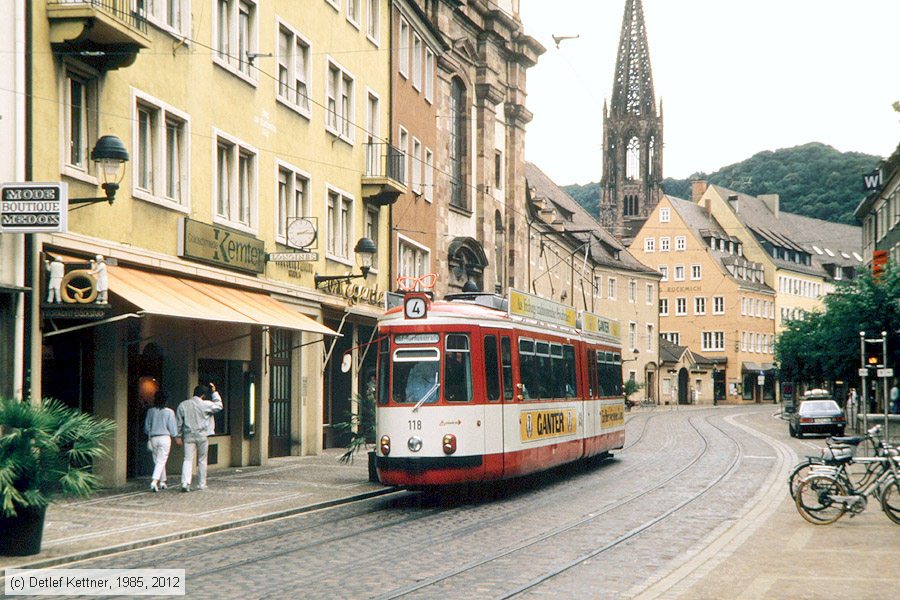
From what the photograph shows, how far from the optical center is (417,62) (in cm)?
3997

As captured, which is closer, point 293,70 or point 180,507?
point 180,507

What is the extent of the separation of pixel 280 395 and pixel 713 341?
8390 centimetres

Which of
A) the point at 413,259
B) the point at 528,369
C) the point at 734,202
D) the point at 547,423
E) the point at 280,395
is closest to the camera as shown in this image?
the point at 528,369

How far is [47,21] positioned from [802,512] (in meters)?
12.6

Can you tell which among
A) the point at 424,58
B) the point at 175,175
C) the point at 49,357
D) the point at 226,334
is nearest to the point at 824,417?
the point at 424,58

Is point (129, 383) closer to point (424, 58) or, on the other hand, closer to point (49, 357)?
point (49, 357)

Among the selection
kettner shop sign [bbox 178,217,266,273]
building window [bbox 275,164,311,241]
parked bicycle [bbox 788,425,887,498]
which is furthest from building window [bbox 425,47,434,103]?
parked bicycle [bbox 788,425,887,498]

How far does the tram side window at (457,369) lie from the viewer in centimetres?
1916

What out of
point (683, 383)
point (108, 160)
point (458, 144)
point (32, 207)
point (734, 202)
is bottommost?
point (683, 383)

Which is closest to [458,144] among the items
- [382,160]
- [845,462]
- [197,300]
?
[382,160]

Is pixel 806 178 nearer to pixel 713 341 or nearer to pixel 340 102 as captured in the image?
pixel 713 341

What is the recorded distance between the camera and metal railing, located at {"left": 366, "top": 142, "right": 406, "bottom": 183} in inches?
1353

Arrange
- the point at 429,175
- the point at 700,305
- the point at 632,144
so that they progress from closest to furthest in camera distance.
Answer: the point at 429,175
the point at 700,305
the point at 632,144

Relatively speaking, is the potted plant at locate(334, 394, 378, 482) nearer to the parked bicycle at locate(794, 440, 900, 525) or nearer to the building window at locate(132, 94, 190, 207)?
the building window at locate(132, 94, 190, 207)
